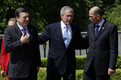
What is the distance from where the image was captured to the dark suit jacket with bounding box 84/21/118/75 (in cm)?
612

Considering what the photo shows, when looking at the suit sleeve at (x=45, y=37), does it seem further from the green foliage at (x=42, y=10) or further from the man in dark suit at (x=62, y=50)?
the green foliage at (x=42, y=10)

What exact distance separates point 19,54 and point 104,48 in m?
1.75

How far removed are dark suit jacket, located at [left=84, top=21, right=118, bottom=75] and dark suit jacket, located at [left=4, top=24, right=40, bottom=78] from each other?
126 cm

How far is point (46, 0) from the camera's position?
65.3 ft

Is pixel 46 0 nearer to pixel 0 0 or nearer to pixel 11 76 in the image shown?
pixel 0 0

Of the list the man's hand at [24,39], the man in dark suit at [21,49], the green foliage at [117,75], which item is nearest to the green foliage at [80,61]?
the green foliage at [117,75]

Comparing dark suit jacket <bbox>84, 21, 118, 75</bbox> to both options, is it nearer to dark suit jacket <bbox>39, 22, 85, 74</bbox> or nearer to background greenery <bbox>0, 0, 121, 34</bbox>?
dark suit jacket <bbox>39, 22, 85, 74</bbox>

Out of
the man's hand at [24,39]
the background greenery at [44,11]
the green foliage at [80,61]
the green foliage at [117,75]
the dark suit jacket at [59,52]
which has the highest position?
the background greenery at [44,11]

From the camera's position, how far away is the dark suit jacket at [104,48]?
6125 millimetres

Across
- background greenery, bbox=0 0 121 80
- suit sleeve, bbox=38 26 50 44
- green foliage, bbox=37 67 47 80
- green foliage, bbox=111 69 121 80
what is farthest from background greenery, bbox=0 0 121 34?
suit sleeve, bbox=38 26 50 44

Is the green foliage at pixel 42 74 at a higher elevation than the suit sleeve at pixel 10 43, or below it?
below

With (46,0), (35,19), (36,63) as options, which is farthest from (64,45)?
(46,0)

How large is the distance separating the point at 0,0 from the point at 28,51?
44.9ft

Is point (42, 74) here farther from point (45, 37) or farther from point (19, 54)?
point (19, 54)
